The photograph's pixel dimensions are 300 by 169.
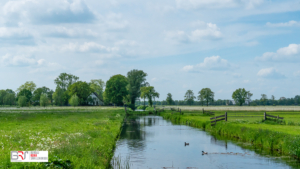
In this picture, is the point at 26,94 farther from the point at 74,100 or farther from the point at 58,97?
the point at 74,100

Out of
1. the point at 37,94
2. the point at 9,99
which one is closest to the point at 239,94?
the point at 37,94

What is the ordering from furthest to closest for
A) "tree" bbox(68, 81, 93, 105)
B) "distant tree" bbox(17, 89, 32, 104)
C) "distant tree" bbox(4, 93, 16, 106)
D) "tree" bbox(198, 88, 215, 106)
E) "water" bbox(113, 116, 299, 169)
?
"tree" bbox(198, 88, 215, 106)
"distant tree" bbox(4, 93, 16, 106)
"distant tree" bbox(17, 89, 32, 104)
"tree" bbox(68, 81, 93, 105)
"water" bbox(113, 116, 299, 169)

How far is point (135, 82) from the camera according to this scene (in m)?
132

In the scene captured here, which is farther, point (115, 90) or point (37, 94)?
point (37, 94)

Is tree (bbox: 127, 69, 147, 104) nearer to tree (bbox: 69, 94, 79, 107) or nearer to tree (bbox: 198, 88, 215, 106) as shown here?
tree (bbox: 69, 94, 79, 107)

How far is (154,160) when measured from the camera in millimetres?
19469

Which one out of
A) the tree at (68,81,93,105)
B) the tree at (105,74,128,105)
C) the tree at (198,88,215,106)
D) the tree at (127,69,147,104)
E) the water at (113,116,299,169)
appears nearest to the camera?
the water at (113,116,299,169)

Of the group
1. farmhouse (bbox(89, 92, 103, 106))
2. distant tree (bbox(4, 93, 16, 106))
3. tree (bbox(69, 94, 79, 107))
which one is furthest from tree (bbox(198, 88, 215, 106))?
distant tree (bbox(4, 93, 16, 106))

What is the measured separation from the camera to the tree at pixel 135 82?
5123 inches

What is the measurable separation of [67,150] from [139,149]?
9.66m

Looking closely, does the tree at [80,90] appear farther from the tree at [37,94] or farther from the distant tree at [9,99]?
the distant tree at [9,99]

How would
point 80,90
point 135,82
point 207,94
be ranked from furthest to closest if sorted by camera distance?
point 207,94
point 135,82
point 80,90

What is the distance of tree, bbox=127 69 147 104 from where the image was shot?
13012 cm

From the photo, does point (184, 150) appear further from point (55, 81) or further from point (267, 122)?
point (55, 81)
